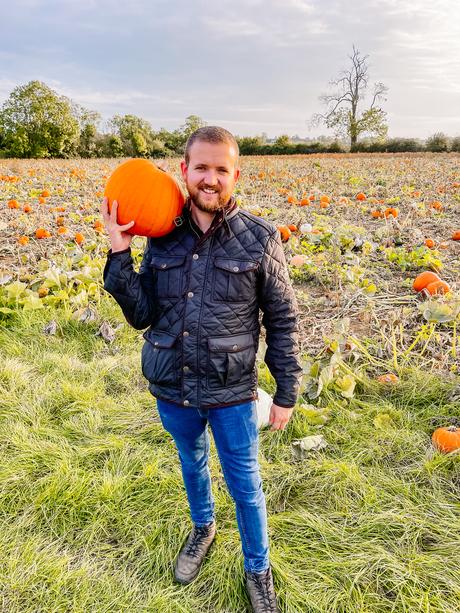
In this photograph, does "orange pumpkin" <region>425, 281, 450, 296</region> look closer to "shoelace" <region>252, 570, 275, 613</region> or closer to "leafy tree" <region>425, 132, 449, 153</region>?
"shoelace" <region>252, 570, 275, 613</region>

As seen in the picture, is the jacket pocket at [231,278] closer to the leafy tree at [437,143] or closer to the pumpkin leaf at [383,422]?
the pumpkin leaf at [383,422]

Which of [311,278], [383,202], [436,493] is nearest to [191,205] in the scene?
[436,493]

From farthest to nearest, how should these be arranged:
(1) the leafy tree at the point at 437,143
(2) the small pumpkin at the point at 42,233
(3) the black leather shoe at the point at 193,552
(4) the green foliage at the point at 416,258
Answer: (1) the leafy tree at the point at 437,143, (2) the small pumpkin at the point at 42,233, (4) the green foliage at the point at 416,258, (3) the black leather shoe at the point at 193,552

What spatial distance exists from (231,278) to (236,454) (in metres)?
0.69

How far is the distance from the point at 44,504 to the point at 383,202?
27.2 feet

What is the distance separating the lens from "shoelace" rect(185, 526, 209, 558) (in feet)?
6.85

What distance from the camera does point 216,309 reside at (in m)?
1.66

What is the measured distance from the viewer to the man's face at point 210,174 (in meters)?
1.56

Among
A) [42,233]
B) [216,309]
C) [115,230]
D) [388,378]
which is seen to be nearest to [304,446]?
[388,378]

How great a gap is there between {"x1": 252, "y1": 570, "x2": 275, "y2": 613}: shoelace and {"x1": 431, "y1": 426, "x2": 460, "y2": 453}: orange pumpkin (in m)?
1.28

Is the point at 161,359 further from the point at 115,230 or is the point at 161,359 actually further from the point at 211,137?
the point at 211,137

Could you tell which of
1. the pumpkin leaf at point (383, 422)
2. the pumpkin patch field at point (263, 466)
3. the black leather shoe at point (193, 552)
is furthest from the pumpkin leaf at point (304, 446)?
the black leather shoe at point (193, 552)

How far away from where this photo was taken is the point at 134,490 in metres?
2.45

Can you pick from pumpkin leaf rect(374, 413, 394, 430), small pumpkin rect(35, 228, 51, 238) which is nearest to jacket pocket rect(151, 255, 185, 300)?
pumpkin leaf rect(374, 413, 394, 430)
